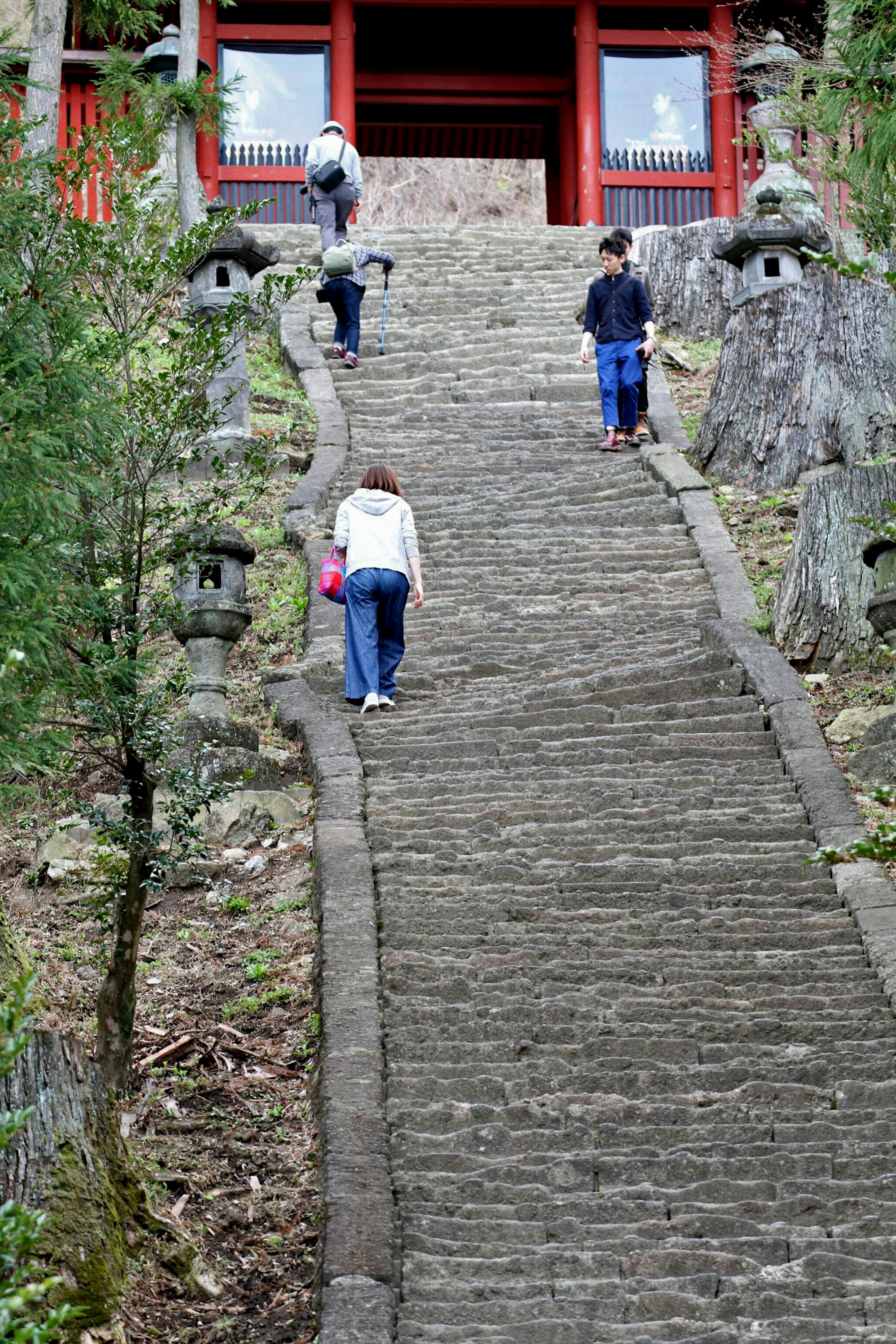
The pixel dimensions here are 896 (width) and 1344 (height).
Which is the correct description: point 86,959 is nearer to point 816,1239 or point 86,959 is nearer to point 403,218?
point 816,1239

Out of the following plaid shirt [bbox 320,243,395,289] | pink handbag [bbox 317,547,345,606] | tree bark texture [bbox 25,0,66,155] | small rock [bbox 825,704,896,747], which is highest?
tree bark texture [bbox 25,0,66,155]

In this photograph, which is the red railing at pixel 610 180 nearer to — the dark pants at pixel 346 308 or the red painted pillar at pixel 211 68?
the red painted pillar at pixel 211 68

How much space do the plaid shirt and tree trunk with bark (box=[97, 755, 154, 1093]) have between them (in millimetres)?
8413

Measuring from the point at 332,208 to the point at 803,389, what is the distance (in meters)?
5.14

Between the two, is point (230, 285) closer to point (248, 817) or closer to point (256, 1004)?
point (248, 817)

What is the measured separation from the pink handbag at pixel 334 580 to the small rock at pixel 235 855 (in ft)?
4.59

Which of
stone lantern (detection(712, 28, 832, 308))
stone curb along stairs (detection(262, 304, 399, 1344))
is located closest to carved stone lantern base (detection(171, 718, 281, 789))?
stone curb along stairs (detection(262, 304, 399, 1344))

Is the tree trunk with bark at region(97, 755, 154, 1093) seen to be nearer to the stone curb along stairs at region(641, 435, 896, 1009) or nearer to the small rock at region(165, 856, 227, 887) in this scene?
the small rock at region(165, 856, 227, 887)

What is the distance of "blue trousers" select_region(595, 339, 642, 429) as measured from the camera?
459 inches

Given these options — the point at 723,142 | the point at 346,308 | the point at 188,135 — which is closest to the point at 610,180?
the point at 723,142

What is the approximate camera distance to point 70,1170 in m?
4.41

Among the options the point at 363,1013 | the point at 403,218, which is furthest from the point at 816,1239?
the point at 403,218

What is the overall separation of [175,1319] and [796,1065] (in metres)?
2.13

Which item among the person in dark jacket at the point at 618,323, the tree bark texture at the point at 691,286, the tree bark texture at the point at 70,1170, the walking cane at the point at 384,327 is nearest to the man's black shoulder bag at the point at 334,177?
the walking cane at the point at 384,327
